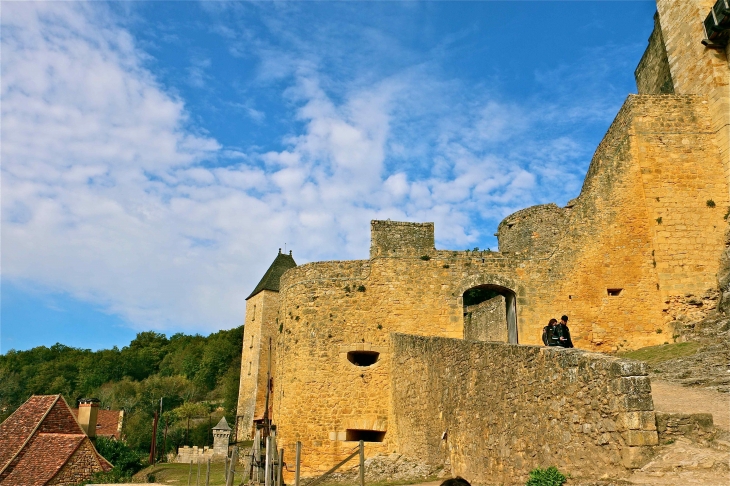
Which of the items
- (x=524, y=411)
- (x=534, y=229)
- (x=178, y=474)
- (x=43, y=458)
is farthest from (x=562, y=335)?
(x=178, y=474)

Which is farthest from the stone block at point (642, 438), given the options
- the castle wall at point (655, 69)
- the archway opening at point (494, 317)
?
the castle wall at point (655, 69)

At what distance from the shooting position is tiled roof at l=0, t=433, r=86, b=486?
1866 centimetres

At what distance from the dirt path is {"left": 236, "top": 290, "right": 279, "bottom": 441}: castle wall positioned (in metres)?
30.9

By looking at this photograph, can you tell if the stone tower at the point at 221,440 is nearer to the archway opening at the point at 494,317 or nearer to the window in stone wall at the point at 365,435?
the archway opening at the point at 494,317

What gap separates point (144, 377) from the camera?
76625 millimetres

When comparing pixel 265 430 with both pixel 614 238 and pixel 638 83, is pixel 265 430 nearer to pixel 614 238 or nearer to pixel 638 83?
pixel 614 238

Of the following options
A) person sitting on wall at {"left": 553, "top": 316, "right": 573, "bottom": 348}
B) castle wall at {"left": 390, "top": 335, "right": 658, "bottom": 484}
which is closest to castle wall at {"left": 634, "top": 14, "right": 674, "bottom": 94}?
person sitting on wall at {"left": 553, "top": 316, "right": 573, "bottom": 348}

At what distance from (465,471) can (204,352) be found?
64.2m

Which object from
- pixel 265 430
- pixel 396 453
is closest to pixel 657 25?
pixel 396 453

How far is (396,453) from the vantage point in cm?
1323

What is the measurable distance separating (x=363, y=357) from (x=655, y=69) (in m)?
15.4

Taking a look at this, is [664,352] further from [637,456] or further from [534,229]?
[637,456]

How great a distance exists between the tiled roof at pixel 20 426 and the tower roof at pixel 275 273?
20140mm

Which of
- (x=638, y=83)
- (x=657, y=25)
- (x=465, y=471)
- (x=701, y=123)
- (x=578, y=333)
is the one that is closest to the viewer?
(x=465, y=471)
